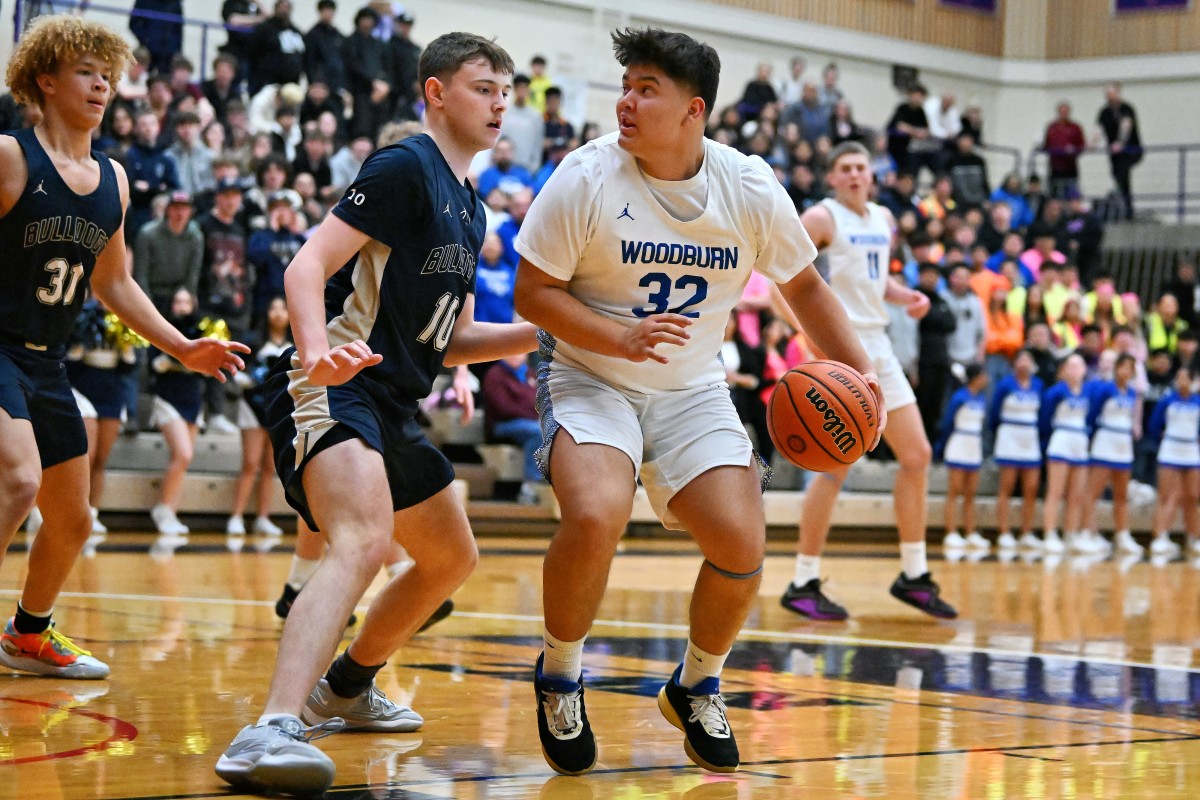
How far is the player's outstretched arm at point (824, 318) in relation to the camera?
15.4ft

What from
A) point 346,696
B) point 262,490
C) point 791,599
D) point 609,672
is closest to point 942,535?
point 262,490

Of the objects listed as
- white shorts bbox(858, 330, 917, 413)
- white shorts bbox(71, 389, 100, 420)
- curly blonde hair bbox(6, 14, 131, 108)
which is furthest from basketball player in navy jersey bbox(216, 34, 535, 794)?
white shorts bbox(71, 389, 100, 420)

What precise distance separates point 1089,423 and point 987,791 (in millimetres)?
13891

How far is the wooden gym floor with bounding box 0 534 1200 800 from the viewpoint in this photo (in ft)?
13.2

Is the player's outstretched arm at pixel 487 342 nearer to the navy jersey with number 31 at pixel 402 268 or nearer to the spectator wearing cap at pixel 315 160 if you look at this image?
the navy jersey with number 31 at pixel 402 268

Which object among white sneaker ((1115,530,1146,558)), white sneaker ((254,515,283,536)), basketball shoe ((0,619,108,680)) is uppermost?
basketball shoe ((0,619,108,680))

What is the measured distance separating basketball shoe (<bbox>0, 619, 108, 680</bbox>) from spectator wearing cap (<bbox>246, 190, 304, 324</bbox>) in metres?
7.74

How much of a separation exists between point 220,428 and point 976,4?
19305 mm

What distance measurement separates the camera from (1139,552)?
1641 cm

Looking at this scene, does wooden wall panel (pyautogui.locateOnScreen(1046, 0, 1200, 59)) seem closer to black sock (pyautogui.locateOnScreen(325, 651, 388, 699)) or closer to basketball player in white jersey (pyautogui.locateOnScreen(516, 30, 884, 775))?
basketball player in white jersey (pyautogui.locateOnScreen(516, 30, 884, 775))

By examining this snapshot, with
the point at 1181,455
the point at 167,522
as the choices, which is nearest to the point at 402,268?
the point at 167,522

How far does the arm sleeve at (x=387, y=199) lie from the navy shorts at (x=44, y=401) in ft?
4.62

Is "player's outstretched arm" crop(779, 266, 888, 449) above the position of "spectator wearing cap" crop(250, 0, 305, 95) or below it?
below

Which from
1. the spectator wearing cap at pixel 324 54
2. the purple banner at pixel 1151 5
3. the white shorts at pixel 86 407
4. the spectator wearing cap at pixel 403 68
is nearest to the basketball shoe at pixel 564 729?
the white shorts at pixel 86 407
